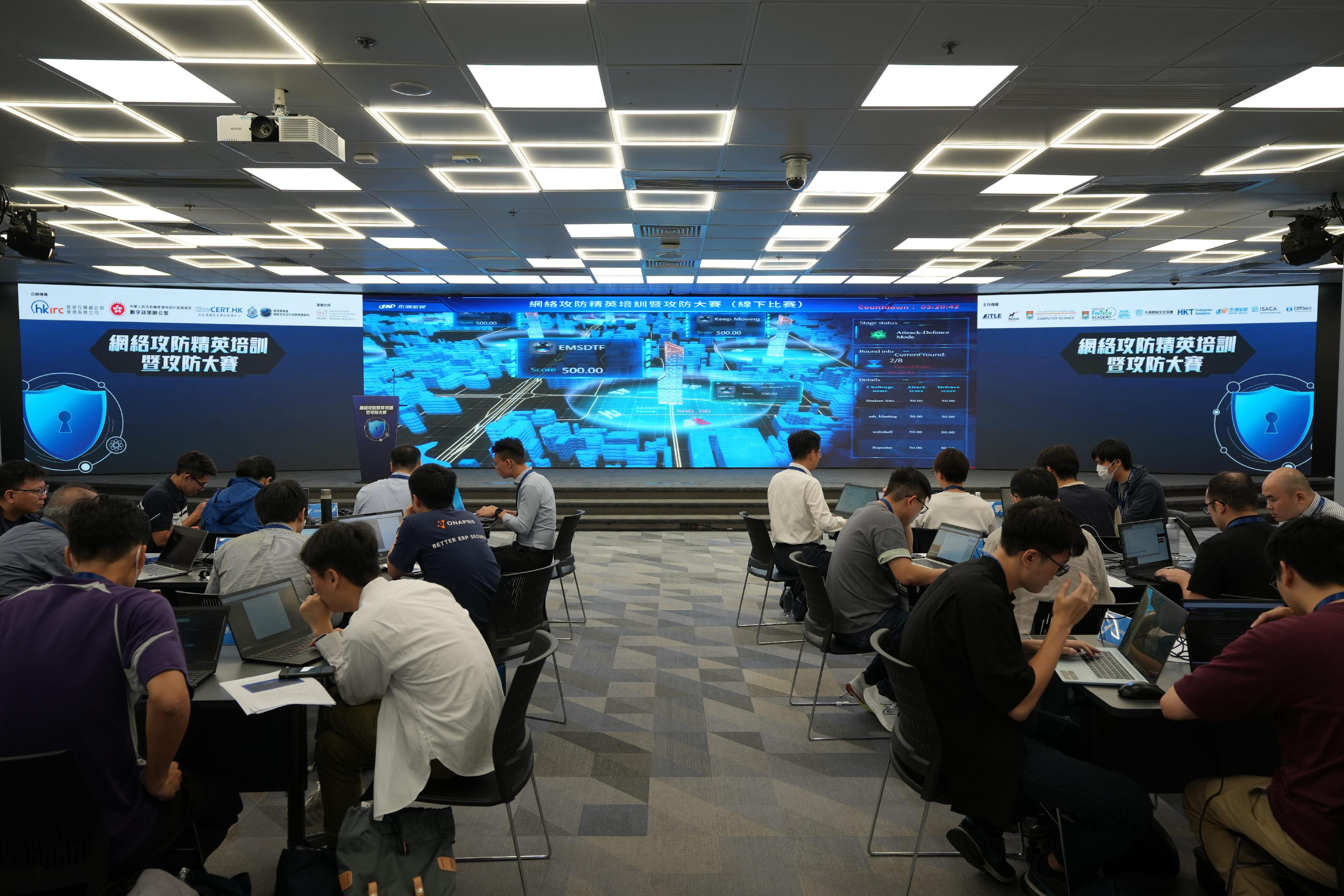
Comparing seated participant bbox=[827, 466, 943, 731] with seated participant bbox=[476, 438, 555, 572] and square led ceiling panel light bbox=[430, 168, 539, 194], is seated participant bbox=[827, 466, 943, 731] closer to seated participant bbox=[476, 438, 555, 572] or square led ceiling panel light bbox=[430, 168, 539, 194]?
seated participant bbox=[476, 438, 555, 572]

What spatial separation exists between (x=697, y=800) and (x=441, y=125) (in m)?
4.22

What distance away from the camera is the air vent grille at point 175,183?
241 inches

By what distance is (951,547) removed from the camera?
13.6ft

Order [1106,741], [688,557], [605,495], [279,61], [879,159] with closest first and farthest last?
[1106,741], [279,61], [879,159], [688,557], [605,495]

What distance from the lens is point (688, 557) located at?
327 inches

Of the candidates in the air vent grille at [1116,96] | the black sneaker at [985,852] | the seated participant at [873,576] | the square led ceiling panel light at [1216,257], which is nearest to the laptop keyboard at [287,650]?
the seated participant at [873,576]

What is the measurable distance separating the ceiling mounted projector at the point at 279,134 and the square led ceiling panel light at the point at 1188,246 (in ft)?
27.3

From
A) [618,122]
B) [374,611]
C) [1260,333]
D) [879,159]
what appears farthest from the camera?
[1260,333]

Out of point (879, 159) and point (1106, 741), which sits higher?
point (879, 159)

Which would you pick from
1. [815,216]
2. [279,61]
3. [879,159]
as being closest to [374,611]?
[279,61]

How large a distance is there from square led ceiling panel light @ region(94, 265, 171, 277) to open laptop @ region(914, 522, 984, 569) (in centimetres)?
1034

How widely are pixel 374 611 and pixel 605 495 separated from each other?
828cm

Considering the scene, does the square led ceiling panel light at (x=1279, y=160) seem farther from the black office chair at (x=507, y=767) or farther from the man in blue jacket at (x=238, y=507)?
the man in blue jacket at (x=238, y=507)

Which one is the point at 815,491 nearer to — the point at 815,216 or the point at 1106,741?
the point at 1106,741
